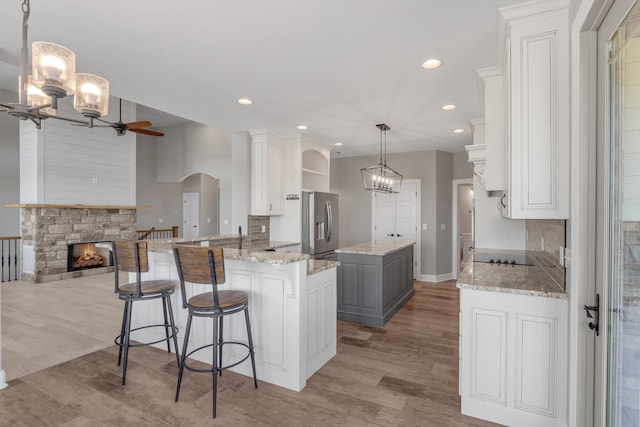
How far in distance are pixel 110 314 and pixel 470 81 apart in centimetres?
510

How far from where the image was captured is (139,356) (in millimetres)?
3027

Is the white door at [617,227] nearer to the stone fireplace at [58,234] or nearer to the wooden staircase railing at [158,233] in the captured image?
the stone fireplace at [58,234]

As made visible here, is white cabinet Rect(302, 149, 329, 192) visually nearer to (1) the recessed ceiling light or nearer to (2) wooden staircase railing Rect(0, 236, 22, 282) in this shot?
(1) the recessed ceiling light

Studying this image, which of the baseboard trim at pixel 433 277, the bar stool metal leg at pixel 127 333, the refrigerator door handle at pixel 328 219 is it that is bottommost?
the baseboard trim at pixel 433 277

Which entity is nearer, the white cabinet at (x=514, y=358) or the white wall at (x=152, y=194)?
the white cabinet at (x=514, y=358)

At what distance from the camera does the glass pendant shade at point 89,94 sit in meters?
2.30

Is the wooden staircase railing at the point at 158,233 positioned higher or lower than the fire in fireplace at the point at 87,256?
higher

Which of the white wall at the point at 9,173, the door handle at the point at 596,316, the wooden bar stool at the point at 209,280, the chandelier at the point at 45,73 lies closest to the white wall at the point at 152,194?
the white wall at the point at 9,173

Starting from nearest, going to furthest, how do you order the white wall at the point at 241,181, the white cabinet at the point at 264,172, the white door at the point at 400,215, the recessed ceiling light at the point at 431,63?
the recessed ceiling light at the point at 431,63
the white cabinet at the point at 264,172
the white wall at the point at 241,181
the white door at the point at 400,215

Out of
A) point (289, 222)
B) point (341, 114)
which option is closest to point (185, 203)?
point (289, 222)

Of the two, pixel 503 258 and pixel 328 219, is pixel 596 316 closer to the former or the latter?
pixel 503 258

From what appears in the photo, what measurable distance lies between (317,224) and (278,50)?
130 inches

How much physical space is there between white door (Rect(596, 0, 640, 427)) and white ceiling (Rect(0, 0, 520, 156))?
0.82 metres

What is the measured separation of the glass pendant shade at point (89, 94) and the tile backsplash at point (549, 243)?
132 inches
